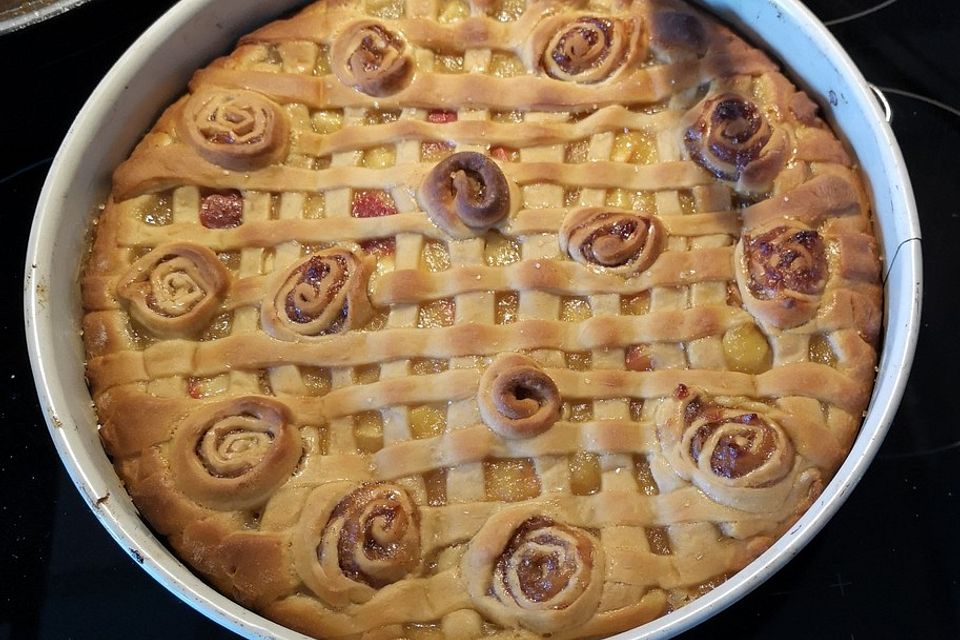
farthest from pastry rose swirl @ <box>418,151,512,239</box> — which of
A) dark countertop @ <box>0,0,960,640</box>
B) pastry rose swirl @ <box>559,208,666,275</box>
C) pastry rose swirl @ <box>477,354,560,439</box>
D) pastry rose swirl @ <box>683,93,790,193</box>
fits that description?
dark countertop @ <box>0,0,960,640</box>

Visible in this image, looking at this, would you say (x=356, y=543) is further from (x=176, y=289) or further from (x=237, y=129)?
(x=237, y=129)

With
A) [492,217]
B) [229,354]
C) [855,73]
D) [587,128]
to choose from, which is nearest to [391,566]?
[229,354]

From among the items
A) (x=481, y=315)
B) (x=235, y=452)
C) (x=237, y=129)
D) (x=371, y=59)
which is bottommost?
(x=235, y=452)

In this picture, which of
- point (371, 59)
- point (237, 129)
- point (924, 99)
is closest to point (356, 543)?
point (237, 129)

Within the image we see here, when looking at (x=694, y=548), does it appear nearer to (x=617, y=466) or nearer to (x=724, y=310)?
(x=617, y=466)

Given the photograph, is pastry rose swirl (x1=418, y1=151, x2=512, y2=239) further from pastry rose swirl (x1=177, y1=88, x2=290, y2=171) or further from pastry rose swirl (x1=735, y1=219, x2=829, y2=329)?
pastry rose swirl (x1=735, y1=219, x2=829, y2=329)

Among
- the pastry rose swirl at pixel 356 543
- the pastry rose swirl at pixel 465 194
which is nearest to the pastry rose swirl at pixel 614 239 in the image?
the pastry rose swirl at pixel 465 194
